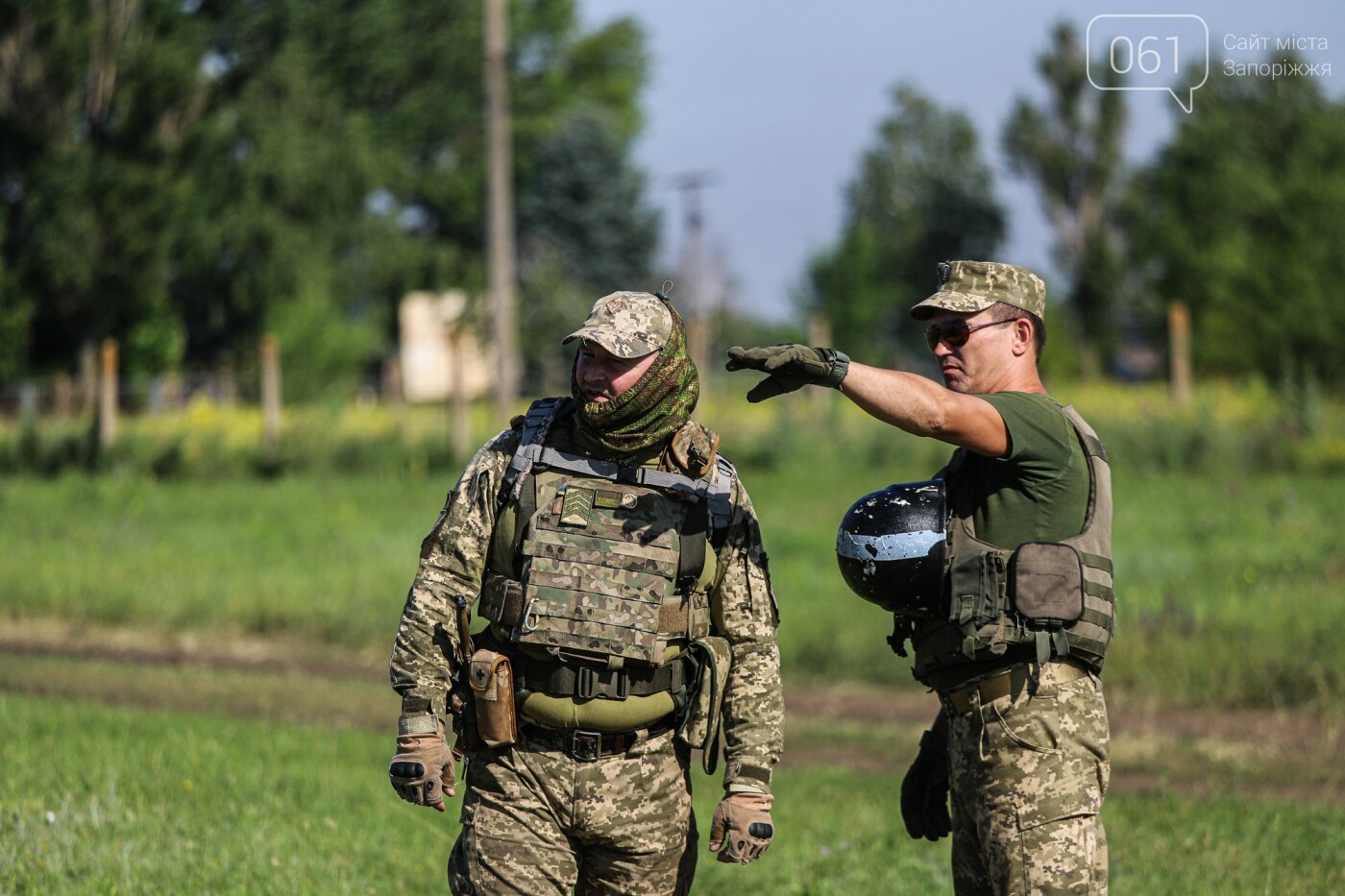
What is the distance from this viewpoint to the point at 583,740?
172 inches

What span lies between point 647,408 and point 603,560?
1.37 feet

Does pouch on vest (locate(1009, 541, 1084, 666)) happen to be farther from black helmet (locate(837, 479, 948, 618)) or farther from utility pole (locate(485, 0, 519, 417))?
utility pole (locate(485, 0, 519, 417))

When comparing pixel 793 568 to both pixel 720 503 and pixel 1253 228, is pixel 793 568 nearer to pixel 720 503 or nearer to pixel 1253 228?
pixel 720 503

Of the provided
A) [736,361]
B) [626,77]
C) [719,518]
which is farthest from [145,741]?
[626,77]

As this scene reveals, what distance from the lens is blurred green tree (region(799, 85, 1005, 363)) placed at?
56750mm

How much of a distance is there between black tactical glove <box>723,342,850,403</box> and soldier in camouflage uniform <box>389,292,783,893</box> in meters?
0.45

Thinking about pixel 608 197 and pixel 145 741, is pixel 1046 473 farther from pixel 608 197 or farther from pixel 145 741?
pixel 608 197

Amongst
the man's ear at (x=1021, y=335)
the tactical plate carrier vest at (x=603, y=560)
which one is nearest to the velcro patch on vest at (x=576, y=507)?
the tactical plate carrier vest at (x=603, y=560)

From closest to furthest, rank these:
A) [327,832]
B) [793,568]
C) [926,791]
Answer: [926,791]
[327,832]
[793,568]

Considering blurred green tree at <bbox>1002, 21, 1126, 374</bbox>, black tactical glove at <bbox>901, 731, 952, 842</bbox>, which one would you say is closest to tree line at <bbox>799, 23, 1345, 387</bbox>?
blurred green tree at <bbox>1002, 21, 1126, 374</bbox>

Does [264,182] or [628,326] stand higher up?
[264,182]

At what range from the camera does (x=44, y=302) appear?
33531mm

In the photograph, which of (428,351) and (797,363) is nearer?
(797,363)

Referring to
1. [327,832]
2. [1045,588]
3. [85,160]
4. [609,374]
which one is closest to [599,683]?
[609,374]
